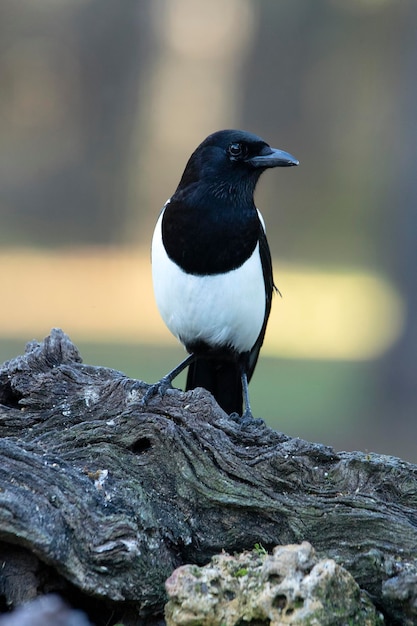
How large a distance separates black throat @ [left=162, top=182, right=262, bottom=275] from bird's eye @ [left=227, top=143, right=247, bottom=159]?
116 mm

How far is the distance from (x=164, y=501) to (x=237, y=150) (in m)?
1.40

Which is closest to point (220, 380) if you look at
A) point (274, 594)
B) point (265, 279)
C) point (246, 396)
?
point (246, 396)

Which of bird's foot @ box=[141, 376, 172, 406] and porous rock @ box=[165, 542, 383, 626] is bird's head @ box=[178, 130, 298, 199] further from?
porous rock @ box=[165, 542, 383, 626]

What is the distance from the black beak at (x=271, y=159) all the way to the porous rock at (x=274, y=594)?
1707mm

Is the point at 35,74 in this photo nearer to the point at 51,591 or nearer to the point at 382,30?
the point at 382,30

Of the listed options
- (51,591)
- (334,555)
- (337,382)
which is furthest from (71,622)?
(337,382)

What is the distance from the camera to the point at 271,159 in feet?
12.1

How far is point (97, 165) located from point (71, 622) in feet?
27.8

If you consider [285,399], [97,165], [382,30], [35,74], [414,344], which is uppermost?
[382,30]

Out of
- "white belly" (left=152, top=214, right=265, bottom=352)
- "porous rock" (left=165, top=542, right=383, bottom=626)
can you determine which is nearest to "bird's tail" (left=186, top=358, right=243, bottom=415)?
"white belly" (left=152, top=214, right=265, bottom=352)

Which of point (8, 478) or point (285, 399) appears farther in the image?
point (285, 399)

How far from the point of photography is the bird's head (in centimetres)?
369

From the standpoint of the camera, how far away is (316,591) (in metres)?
2.17

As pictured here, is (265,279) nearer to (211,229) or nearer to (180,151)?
(211,229)
